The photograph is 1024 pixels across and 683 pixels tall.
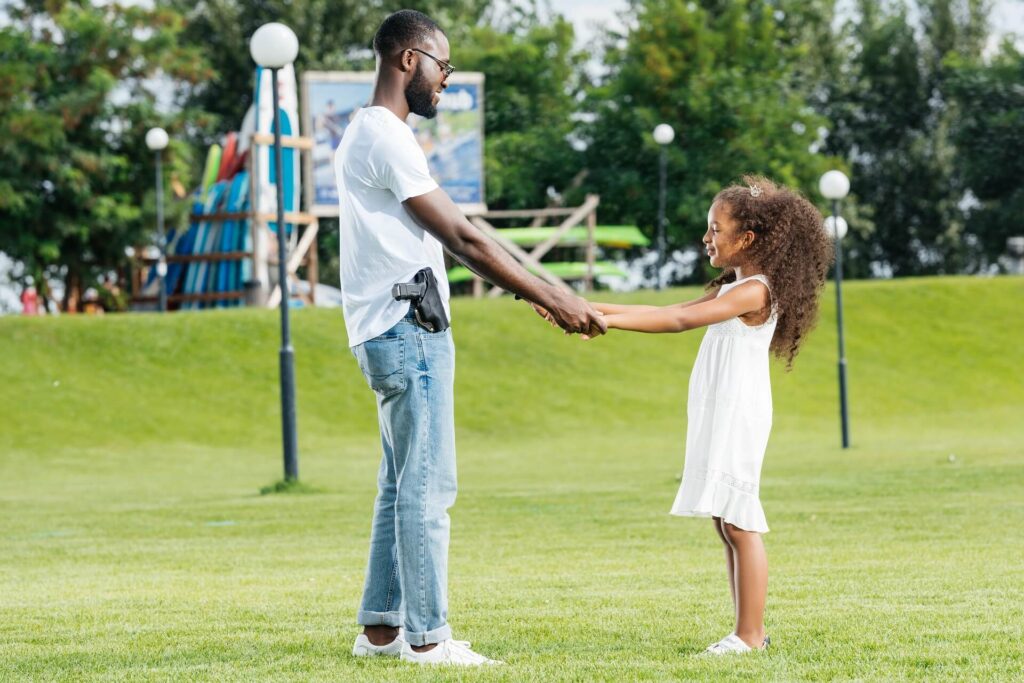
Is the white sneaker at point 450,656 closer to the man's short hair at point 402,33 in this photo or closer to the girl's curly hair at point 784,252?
the girl's curly hair at point 784,252

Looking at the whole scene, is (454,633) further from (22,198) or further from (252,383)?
(22,198)

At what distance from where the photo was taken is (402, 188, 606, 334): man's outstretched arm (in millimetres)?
5305

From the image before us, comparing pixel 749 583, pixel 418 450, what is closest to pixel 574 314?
pixel 418 450

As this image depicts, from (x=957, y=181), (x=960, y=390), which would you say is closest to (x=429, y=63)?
(x=960, y=390)

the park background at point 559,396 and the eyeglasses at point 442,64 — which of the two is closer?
the eyeglasses at point 442,64

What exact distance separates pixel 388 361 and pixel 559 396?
83.4 ft

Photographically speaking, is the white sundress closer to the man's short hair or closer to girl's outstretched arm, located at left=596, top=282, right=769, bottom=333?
girl's outstretched arm, located at left=596, top=282, right=769, bottom=333

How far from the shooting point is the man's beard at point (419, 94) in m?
5.55

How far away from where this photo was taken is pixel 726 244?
5930 millimetres

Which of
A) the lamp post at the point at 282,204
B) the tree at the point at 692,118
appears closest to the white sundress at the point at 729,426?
the lamp post at the point at 282,204

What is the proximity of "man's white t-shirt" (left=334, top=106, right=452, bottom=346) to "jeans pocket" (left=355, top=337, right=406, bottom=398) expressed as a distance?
0.04 m

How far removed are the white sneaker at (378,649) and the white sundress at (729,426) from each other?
114cm

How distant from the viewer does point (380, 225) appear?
5410mm

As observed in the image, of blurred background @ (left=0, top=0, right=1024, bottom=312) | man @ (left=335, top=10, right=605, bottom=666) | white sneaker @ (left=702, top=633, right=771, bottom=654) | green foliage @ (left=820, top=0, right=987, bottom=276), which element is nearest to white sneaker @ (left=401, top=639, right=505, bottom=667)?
man @ (left=335, top=10, right=605, bottom=666)
